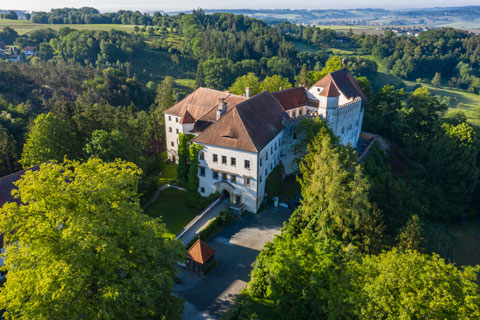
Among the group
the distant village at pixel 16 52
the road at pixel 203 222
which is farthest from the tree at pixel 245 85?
the distant village at pixel 16 52

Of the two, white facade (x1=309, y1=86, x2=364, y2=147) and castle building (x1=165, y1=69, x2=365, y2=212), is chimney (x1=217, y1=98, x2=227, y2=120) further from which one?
white facade (x1=309, y1=86, x2=364, y2=147)

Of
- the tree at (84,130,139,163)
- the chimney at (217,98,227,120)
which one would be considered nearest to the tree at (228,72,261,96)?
the chimney at (217,98,227,120)

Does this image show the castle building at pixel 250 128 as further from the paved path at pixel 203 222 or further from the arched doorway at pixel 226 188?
the paved path at pixel 203 222

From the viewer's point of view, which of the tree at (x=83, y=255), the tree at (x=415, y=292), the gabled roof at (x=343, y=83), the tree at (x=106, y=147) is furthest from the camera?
the gabled roof at (x=343, y=83)

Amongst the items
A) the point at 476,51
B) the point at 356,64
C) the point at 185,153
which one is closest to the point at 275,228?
the point at 185,153

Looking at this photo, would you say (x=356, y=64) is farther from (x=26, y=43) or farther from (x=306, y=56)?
(x=26, y=43)

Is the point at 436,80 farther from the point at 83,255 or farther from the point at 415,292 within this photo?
the point at 83,255
